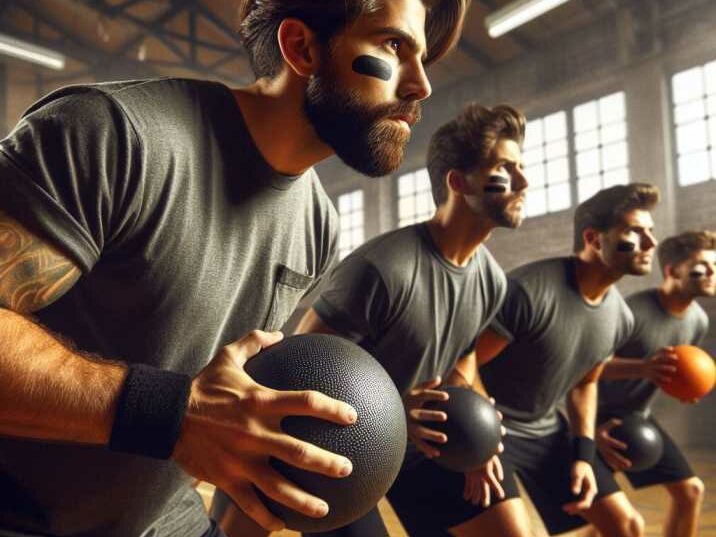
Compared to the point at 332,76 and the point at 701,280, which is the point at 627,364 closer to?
the point at 701,280

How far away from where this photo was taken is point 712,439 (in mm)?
6930

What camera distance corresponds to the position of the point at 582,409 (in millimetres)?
3129

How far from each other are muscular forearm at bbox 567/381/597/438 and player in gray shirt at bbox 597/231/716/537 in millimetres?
265

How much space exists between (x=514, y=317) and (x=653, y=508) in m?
2.82

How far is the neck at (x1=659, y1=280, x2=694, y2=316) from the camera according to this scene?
12.9ft

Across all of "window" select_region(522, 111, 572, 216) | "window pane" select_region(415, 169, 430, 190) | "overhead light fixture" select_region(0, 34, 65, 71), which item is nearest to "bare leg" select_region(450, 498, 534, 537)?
"window" select_region(522, 111, 572, 216)

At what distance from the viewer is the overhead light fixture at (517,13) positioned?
703cm

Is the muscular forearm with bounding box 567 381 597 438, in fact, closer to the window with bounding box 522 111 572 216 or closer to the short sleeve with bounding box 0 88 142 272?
the short sleeve with bounding box 0 88 142 272

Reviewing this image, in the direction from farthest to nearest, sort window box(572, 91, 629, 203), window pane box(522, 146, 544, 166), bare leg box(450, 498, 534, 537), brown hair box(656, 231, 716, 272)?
1. window pane box(522, 146, 544, 166)
2. window box(572, 91, 629, 203)
3. brown hair box(656, 231, 716, 272)
4. bare leg box(450, 498, 534, 537)

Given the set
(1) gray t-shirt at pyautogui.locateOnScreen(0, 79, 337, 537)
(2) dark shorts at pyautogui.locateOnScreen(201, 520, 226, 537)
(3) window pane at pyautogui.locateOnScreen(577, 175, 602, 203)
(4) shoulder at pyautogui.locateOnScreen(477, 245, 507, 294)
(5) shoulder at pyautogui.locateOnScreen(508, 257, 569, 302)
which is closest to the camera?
(1) gray t-shirt at pyautogui.locateOnScreen(0, 79, 337, 537)

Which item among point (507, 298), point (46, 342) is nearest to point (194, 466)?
point (46, 342)

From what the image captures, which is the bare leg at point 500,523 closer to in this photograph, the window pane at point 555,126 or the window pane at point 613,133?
the window pane at point 613,133

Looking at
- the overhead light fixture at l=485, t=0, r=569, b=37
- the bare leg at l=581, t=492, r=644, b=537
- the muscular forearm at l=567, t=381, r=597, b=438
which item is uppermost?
the overhead light fixture at l=485, t=0, r=569, b=37

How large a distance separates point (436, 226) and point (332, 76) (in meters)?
1.33
